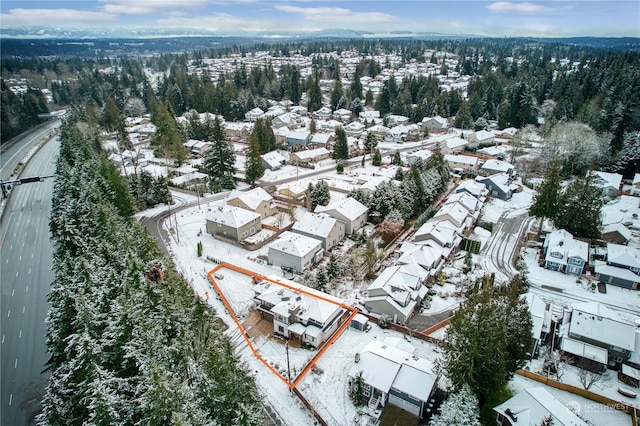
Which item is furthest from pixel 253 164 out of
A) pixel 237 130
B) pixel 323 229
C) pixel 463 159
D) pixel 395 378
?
pixel 395 378

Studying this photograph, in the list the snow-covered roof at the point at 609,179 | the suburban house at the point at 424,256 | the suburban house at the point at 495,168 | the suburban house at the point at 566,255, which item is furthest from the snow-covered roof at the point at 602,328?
the suburban house at the point at 495,168

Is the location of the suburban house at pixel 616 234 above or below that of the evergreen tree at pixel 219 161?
below

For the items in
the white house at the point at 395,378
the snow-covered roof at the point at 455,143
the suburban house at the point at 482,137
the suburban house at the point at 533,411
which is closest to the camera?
the suburban house at the point at 533,411

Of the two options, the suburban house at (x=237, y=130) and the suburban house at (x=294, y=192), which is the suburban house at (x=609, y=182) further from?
the suburban house at (x=237, y=130)

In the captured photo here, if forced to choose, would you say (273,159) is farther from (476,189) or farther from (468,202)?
(468,202)

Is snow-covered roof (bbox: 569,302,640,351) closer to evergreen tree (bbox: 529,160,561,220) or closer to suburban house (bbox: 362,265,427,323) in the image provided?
suburban house (bbox: 362,265,427,323)

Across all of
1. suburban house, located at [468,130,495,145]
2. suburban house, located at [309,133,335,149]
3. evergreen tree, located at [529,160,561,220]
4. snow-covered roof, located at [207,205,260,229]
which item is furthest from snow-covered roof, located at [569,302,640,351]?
suburban house, located at [309,133,335,149]

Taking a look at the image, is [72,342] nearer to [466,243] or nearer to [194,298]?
[194,298]

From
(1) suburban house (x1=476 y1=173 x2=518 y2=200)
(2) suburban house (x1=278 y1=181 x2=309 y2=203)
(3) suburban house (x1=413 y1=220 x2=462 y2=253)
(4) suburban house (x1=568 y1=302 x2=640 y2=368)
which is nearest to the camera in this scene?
(4) suburban house (x1=568 y1=302 x2=640 y2=368)
